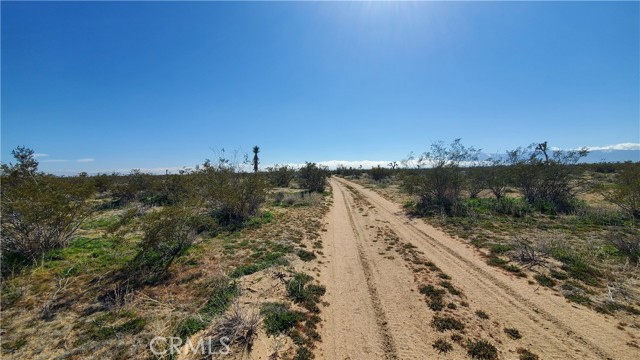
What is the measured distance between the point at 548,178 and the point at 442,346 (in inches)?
727

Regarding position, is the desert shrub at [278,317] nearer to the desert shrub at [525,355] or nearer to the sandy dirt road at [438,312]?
the sandy dirt road at [438,312]

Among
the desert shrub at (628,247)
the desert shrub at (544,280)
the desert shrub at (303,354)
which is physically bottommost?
the desert shrub at (303,354)

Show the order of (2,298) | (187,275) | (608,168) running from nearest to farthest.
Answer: (2,298) → (187,275) → (608,168)

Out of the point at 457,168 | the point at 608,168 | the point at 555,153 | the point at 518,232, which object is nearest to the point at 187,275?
the point at 518,232

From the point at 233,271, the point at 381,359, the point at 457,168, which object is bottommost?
the point at 381,359

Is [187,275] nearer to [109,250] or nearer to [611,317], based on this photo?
[109,250]

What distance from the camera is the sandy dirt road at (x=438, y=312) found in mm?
4867

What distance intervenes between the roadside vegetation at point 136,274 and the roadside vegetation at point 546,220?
4.66 meters

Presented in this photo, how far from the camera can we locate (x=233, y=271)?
801cm

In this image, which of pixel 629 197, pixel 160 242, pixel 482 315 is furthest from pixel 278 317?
pixel 629 197

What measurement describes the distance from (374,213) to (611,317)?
12.3m

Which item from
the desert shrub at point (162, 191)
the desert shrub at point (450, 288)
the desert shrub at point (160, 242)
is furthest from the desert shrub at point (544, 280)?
the desert shrub at point (162, 191)

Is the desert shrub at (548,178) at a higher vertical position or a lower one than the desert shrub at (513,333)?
higher

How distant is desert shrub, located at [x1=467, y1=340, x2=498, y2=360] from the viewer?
4621mm
